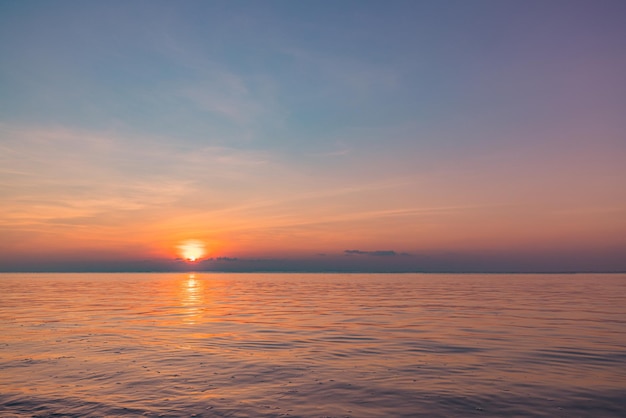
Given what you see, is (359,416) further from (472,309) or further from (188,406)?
(472,309)

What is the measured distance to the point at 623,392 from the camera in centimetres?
1380

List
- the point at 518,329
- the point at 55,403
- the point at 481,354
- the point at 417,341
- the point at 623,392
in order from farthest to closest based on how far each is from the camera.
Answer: the point at 518,329
the point at 417,341
the point at 481,354
the point at 623,392
the point at 55,403

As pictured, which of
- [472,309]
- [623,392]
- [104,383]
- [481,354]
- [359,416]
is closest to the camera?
[359,416]

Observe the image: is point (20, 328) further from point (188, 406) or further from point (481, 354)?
point (481, 354)

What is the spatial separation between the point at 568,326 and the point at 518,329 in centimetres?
387

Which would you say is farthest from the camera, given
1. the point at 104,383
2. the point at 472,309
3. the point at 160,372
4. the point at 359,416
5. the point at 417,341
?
the point at 472,309

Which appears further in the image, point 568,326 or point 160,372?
point 568,326

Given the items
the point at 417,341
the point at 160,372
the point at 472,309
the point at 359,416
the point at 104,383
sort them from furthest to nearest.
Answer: the point at 472,309 → the point at 417,341 → the point at 160,372 → the point at 104,383 → the point at 359,416

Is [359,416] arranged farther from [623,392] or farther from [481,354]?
[481,354]

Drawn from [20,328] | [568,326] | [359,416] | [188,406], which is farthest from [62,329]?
[568,326]

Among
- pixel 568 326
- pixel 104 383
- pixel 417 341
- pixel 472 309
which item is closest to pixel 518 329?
pixel 568 326

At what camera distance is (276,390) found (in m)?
14.2

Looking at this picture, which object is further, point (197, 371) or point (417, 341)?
point (417, 341)

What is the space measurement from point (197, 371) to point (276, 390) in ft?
12.6
